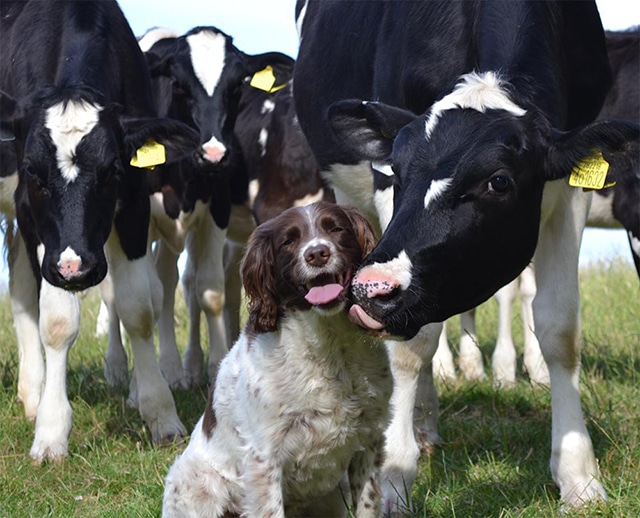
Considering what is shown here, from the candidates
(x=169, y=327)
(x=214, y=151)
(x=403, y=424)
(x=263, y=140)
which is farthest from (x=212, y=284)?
(x=403, y=424)

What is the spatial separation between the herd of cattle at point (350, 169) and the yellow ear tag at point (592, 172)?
0.01 metres

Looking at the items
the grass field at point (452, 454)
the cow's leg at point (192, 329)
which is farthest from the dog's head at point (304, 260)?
the cow's leg at point (192, 329)

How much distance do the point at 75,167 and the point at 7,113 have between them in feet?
2.91

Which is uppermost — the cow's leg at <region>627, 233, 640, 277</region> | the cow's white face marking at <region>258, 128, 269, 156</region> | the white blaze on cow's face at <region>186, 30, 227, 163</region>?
the white blaze on cow's face at <region>186, 30, 227, 163</region>

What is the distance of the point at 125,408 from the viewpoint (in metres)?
8.83

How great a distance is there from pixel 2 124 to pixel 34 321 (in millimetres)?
1954

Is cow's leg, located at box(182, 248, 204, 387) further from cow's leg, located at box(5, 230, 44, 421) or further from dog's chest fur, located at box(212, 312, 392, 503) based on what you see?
dog's chest fur, located at box(212, 312, 392, 503)

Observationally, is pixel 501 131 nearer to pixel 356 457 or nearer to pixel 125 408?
pixel 356 457

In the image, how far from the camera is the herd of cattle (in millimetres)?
5402

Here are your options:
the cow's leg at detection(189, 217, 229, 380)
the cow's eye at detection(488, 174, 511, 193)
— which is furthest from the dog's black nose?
the cow's leg at detection(189, 217, 229, 380)

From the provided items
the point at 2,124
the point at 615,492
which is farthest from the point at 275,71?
the point at 615,492

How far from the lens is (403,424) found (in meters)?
6.41

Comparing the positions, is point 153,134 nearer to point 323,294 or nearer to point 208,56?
point 208,56

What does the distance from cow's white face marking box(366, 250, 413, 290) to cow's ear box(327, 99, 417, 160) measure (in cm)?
117
